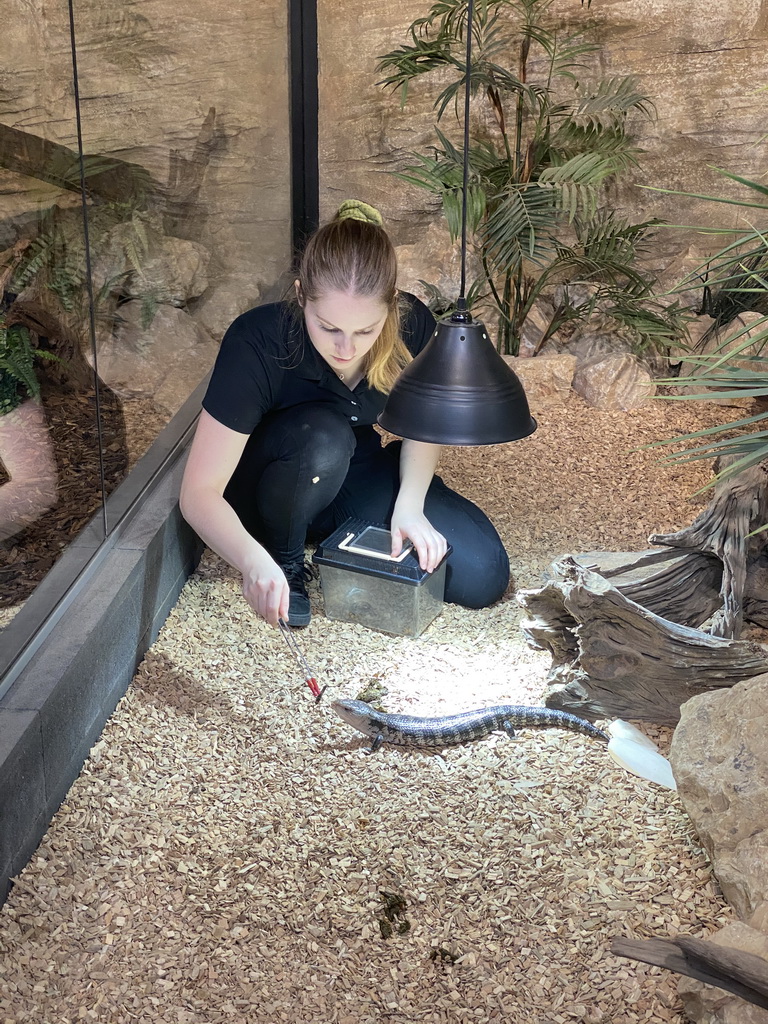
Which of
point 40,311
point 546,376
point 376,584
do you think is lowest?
point 546,376

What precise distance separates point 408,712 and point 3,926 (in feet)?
3.21

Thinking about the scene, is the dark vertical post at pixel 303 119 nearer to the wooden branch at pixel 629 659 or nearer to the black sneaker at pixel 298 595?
the black sneaker at pixel 298 595

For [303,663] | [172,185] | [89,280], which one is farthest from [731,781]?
[172,185]

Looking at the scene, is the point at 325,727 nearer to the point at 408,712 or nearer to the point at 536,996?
the point at 408,712

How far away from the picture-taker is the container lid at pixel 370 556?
2.60 meters

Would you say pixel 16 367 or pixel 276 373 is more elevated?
pixel 16 367

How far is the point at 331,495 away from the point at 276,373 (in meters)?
0.40

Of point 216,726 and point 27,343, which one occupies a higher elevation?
point 27,343

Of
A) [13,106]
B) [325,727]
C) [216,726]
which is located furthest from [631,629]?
[13,106]

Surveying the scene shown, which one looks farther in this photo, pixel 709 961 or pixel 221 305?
pixel 221 305

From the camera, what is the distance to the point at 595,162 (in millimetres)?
4051

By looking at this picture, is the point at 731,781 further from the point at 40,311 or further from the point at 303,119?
the point at 303,119

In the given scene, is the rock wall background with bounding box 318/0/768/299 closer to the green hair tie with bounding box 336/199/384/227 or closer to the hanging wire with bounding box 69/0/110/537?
the green hair tie with bounding box 336/199/384/227

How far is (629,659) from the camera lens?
221 cm
